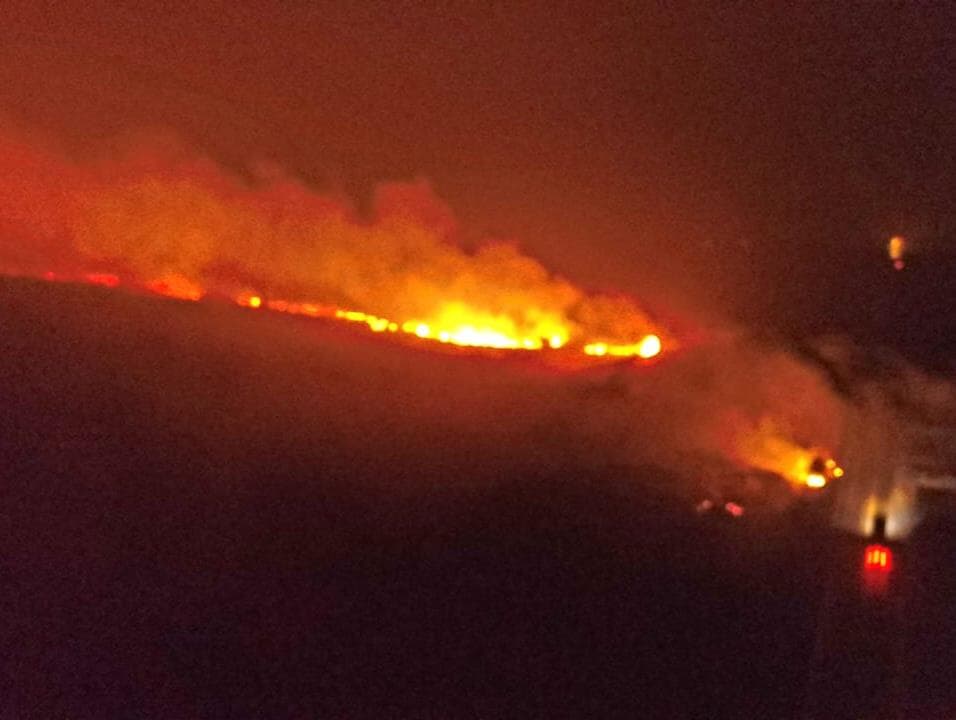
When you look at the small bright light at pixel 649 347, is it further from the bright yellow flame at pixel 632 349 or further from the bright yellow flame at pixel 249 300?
the bright yellow flame at pixel 249 300

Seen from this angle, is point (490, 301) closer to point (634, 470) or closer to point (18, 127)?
point (634, 470)

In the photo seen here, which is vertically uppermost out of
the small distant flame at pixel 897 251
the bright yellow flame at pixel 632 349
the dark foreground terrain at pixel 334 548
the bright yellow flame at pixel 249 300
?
the small distant flame at pixel 897 251

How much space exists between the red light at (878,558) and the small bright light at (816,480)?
328mm

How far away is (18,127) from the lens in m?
3.84

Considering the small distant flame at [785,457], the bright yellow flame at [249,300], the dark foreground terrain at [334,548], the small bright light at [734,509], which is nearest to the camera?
the dark foreground terrain at [334,548]

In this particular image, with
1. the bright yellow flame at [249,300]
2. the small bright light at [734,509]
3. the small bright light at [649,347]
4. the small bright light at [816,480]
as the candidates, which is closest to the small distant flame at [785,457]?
the small bright light at [816,480]

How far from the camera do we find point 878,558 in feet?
15.1

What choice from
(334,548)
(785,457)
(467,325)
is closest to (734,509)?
(785,457)

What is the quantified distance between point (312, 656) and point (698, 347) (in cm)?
218

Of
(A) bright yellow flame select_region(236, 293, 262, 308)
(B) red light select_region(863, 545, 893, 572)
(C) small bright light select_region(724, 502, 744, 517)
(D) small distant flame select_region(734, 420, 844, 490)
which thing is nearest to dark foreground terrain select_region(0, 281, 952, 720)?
(C) small bright light select_region(724, 502, 744, 517)

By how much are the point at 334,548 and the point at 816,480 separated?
2.10 metres

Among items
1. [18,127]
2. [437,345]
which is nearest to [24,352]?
[18,127]

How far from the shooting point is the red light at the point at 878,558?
15.0ft

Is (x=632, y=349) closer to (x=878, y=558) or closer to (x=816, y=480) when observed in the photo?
(x=816, y=480)
